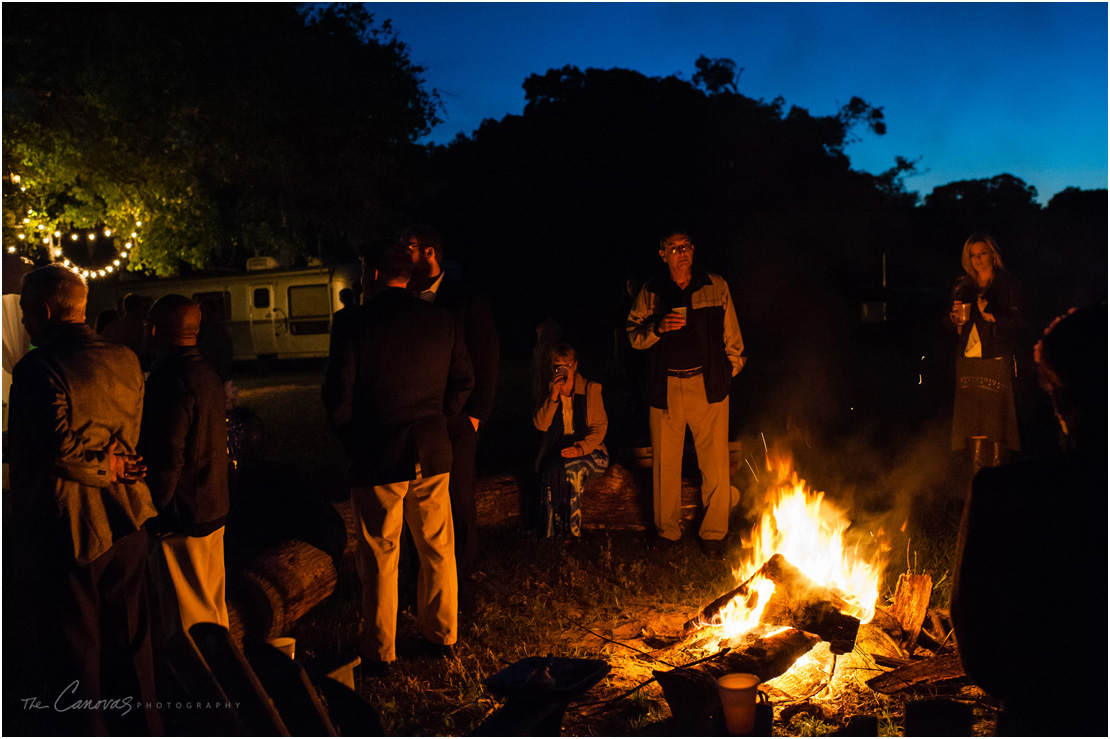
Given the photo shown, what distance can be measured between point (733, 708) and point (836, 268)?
97.3 feet

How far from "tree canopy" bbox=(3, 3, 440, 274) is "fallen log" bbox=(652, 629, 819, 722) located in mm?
14947

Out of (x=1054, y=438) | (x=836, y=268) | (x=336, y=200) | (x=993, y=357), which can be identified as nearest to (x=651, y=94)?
(x=836, y=268)

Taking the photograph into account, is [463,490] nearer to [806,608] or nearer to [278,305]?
[806,608]

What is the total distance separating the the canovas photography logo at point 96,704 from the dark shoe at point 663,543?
136 inches

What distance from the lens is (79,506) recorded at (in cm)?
325

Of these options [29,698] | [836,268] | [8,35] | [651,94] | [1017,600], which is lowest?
[29,698]

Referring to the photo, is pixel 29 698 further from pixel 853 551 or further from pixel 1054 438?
pixel 1054 438

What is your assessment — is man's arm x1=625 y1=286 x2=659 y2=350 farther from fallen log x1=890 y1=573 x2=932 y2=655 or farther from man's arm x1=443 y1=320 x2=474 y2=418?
fallen log x1=890 y1=573 x2=932 y2=655

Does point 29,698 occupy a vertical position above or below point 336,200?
below

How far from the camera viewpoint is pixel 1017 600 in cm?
193

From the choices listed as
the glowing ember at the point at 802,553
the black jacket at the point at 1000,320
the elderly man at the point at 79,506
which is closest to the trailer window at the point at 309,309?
the glowing ember at the point at 802,553

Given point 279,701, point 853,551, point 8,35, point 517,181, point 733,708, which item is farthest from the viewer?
point 517,181

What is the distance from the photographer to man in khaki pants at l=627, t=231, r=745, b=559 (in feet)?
19.7

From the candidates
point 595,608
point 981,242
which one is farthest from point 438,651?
point 981,242
